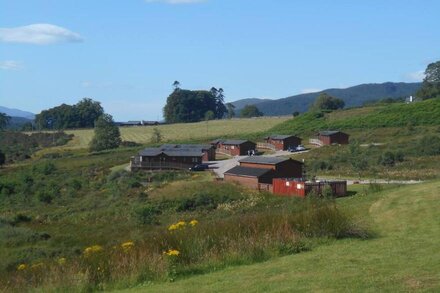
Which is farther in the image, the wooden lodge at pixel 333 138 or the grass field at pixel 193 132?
the grass field at pixel 193 132

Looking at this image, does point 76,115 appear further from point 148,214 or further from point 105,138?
point 148,214

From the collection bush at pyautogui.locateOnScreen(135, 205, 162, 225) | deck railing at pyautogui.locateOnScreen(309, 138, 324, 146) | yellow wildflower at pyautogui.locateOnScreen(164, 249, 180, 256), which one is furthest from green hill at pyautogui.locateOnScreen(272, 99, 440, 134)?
yellow wildflower at pyautogui.locateOnScreen(164, 249, 180, 256)

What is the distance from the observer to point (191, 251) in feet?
40.5

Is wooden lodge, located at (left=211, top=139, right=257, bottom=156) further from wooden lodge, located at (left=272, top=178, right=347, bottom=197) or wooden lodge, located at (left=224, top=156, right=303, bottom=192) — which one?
wooden lodge, located at (left=272, top=178, right=347, bottom=197)

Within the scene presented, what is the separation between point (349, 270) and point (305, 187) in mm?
31223

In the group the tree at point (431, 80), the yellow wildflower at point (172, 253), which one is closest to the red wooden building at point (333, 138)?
the tree at point (431, 80)

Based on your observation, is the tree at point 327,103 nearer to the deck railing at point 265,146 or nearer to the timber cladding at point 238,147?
the deck railing at point 265,146

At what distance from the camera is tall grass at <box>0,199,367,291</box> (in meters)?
11.4

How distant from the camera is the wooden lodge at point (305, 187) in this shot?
1513 inches

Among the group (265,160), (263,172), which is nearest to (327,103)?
(265,160)

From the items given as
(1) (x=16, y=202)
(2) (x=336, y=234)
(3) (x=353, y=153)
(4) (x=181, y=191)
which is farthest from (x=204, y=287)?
(3) (x=353, y=153)

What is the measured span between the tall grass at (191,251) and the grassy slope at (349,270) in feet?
1.57

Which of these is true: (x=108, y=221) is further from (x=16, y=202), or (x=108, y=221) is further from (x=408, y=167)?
(x=408, y=167)

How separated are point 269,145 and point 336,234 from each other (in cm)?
8241
